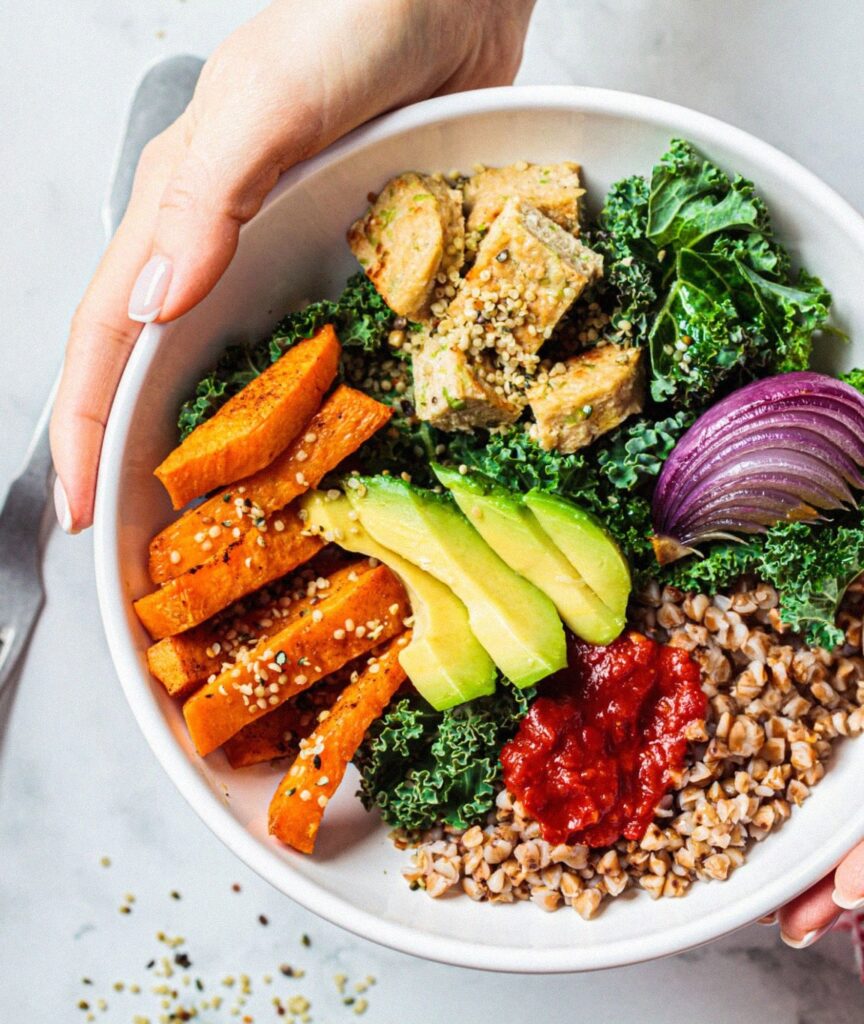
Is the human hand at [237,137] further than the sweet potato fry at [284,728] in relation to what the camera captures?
No

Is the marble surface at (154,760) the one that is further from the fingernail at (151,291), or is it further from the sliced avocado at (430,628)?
the sliced avocado at (430,628)

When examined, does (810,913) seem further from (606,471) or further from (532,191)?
(532,191)

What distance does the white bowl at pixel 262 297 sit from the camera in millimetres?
2311

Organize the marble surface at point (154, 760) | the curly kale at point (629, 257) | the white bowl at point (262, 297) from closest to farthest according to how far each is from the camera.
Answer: the white bowl at point (262, 297) → the curly kale at point (629, 257) → the marble surface at point (154, 760)

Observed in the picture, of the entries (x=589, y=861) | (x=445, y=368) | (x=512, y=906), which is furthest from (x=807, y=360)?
(x=512, y=906)

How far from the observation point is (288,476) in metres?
2.40

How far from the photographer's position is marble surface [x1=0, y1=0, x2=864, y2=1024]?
10.0 ft

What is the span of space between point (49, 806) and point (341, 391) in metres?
1.64

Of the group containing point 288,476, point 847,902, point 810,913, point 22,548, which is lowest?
point 810,913

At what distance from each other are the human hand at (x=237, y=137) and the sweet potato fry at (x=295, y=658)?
1.89ft

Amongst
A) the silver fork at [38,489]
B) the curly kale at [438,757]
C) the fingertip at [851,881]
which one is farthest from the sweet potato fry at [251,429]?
the fingertip at [851,881]

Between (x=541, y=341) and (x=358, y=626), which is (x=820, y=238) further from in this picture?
(x=358, y=626)

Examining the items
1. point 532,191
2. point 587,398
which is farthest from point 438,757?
point 532,191

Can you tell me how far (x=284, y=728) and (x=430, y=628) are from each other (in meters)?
0.48
